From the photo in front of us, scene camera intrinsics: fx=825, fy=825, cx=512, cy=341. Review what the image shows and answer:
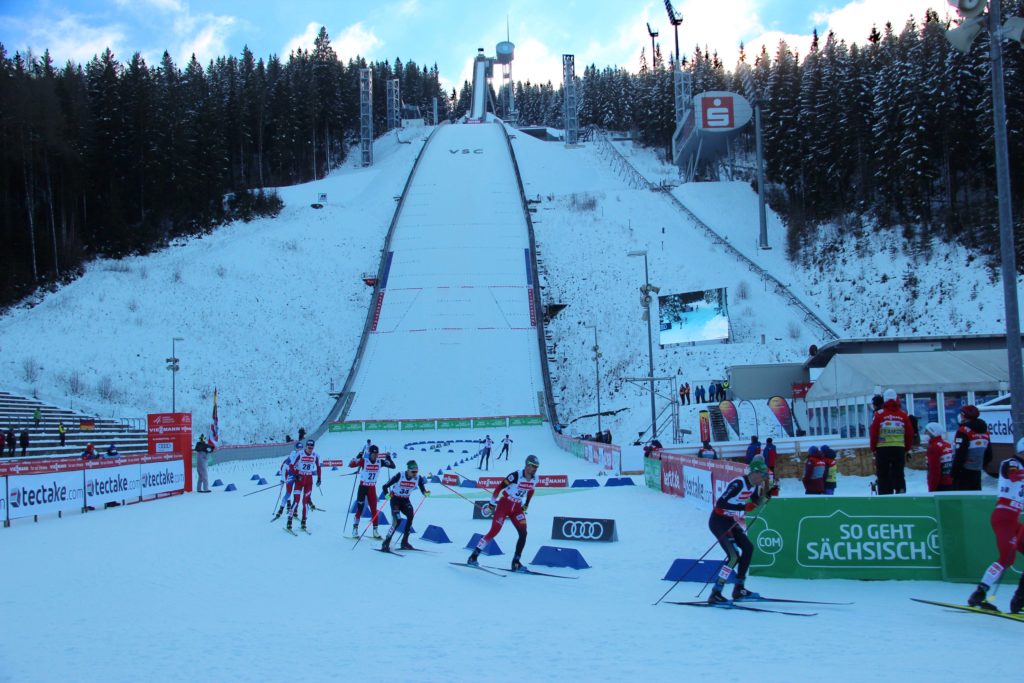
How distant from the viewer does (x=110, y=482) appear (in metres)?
21.3

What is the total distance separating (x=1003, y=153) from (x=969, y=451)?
446 centimetres

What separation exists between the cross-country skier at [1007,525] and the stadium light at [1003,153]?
407 cm

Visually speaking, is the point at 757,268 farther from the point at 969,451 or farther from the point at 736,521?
the point at 736,521

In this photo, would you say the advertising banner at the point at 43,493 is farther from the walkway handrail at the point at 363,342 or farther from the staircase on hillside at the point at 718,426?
the staircase on hillside at the point at 718,426

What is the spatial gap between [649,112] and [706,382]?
63832mm

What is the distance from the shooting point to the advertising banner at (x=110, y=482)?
67.2 feet

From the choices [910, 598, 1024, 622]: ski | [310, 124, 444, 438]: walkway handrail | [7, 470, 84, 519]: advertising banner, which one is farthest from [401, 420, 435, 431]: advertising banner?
[910, 598, 1024, 622]: ski

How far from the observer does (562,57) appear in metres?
88.9

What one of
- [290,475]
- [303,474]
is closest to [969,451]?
[303,474]

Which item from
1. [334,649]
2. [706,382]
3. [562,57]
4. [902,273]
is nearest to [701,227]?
[902,273]

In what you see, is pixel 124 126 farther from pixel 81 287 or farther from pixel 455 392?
pixel 455 392

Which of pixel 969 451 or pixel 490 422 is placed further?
pixel 490 422

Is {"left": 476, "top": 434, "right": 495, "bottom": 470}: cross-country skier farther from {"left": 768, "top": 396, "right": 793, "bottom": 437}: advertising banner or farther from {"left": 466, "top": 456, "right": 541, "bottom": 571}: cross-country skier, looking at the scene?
{"left": 466, "top": 456, "right": 541, "bottom": 571}: cross-country skier

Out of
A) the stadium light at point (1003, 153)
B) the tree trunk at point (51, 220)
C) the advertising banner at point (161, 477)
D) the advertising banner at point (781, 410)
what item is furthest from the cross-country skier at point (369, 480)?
the tree trunk at point (51, 220)
